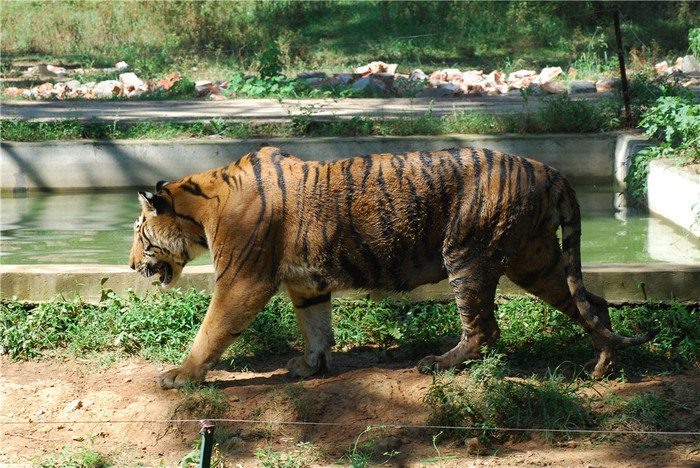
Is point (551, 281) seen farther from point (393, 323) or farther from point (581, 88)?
point (581, 88)

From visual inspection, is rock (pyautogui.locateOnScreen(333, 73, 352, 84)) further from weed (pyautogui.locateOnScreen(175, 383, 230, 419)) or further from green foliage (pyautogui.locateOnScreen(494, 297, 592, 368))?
weed (pyautogui.locateOnScreen(175, 383, 230, 419))

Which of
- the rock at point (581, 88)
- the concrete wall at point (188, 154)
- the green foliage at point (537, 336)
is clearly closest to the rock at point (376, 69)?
the rock at point (581, 88)

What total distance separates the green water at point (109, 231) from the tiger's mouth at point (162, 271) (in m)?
2.29

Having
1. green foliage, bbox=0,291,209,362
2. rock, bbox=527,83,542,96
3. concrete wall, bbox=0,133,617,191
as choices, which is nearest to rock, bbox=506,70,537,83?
rock, bbox=527,83,542,96

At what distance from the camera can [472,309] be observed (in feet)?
14.5

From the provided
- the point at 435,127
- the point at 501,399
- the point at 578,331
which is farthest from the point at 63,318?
the point at 435,127

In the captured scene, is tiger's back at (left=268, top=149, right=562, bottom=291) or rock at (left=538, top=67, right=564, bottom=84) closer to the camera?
tiger's back at (left=268, top=149, right=562, bottom=291)

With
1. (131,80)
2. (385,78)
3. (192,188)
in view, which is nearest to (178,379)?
(192,188)

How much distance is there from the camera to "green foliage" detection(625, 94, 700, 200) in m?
7.95

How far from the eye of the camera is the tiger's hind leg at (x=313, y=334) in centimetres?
473

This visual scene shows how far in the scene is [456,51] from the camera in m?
22.7

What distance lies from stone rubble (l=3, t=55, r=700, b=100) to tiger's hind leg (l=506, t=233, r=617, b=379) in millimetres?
10628

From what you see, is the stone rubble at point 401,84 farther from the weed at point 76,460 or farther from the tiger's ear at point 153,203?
the weed at point 76,460

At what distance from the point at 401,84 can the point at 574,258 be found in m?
11.2
